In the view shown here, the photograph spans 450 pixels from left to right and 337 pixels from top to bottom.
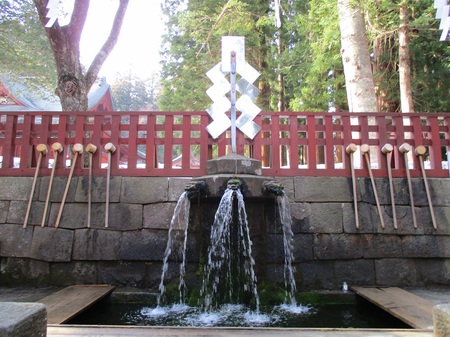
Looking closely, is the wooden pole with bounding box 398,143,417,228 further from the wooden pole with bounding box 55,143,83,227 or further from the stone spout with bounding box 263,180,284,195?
the wooden pole with bounding box 55,143,83,227

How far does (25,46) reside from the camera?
40.0ft

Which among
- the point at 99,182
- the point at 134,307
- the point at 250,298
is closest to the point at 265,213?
the point at 250,298

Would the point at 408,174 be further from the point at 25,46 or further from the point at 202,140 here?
the point at 25,46

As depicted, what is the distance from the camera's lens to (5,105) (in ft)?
47.4

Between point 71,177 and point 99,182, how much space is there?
14.4 inches

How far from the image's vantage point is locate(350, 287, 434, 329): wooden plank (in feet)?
8.72

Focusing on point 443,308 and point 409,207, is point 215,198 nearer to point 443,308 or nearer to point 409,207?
point 443,308

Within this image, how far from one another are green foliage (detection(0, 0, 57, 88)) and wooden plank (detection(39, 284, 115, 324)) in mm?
10919

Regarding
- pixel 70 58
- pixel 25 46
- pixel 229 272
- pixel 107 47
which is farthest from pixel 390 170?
pixel 25 46

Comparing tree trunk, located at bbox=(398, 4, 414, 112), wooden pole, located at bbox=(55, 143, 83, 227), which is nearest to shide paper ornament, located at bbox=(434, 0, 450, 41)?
tree trunk, located at bbox=(398, 4, 414, 112)

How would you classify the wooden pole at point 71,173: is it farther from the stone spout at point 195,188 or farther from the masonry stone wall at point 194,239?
the stone spout at point 195,188

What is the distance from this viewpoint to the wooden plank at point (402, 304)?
2659 millimetres

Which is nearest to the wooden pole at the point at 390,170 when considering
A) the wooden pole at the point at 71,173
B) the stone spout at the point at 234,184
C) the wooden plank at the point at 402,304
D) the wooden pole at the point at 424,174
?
the wooden pole at the point at 424,174

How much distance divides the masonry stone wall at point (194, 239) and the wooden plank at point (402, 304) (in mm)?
357
